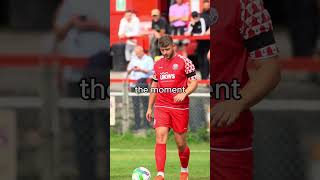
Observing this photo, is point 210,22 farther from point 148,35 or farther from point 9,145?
point 9,145

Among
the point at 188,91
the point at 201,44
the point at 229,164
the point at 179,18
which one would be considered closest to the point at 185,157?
the point at 229,164

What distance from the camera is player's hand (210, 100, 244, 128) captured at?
444cm

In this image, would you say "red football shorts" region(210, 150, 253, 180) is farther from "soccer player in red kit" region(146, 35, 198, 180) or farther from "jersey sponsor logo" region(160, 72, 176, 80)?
"jersey sponsor logo" region(160, 72, 176, 80)

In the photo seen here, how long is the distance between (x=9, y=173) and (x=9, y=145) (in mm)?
170

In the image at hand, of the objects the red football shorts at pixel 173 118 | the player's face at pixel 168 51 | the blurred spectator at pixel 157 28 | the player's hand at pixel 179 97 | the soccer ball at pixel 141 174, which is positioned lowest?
the soccer ball at pixel 141 174

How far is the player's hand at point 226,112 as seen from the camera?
4.44 metres

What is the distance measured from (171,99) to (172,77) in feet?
0.40

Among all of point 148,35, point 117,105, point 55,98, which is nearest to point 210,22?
point 148,35

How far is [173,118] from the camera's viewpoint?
177 inches

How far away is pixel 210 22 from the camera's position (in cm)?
439

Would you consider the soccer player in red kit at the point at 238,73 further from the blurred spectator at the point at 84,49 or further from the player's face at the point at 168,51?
the blurred spectator at the point at 84,49

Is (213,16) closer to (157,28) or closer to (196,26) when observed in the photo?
(196,26)

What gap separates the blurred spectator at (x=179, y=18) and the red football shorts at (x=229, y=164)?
0.60 meters

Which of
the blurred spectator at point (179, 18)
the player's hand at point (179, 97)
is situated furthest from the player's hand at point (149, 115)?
the blurred spectator at point (179, 18)
